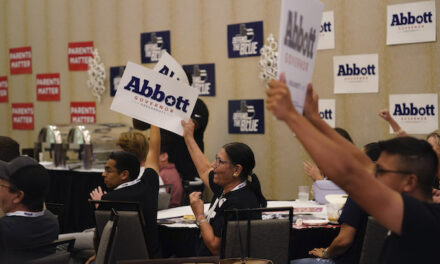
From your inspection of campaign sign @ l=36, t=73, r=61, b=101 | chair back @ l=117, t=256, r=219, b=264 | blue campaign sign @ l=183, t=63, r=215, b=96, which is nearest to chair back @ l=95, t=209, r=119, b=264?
chair back @ l=117, t=256, r=219, b=264

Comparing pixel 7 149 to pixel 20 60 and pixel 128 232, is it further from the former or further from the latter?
pixel 20 60

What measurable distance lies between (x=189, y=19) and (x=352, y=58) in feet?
6.81

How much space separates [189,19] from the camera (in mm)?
7262

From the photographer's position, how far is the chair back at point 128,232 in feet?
12.5

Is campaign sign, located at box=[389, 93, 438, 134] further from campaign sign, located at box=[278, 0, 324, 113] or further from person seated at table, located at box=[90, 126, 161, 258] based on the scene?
campaign sign, located at box=[278, 0, 324, 113]

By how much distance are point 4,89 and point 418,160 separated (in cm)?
827

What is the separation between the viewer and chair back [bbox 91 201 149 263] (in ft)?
12.5

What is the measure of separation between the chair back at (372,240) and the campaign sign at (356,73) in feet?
9.61

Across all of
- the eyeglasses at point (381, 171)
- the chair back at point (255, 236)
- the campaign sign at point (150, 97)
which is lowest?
the chair back at point (255, 236)

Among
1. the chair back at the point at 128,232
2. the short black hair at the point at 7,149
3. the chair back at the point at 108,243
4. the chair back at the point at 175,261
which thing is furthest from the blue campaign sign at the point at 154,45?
the chair back at the point at 175,261

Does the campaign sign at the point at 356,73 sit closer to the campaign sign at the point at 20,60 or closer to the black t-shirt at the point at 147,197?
the black t-shirt at the point at 147,197

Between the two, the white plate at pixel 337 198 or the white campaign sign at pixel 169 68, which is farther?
the white plate at pixel 337 198

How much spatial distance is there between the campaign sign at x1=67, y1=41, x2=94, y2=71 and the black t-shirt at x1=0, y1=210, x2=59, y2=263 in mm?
5009

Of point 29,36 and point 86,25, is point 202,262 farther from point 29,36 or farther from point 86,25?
point 29,36
